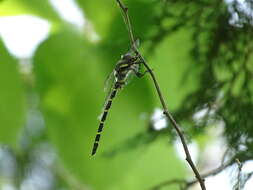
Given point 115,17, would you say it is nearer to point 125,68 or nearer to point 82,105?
point 82,105

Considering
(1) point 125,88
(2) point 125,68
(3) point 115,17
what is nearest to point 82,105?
(1) point 125,88

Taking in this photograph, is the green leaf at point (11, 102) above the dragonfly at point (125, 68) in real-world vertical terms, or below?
above

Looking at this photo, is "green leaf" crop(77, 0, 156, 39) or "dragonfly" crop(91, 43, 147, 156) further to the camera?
"green leaf" crop(77, 0, 156, 39)

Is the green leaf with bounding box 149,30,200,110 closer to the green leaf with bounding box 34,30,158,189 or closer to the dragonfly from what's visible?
the green leaf with bounding box 34,30,158,189

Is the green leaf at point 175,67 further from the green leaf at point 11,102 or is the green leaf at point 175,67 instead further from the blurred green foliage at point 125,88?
the green leaf at point 11,102

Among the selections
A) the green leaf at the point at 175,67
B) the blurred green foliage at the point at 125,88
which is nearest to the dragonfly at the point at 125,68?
the blurred green foliage at the point at 125,88

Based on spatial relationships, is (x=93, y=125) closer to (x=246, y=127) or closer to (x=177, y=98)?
(x=177, y=98)

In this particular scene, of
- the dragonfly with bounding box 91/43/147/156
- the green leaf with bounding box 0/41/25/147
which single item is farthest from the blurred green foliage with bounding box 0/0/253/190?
the dragonfly with bounding box 91/43/147/156
